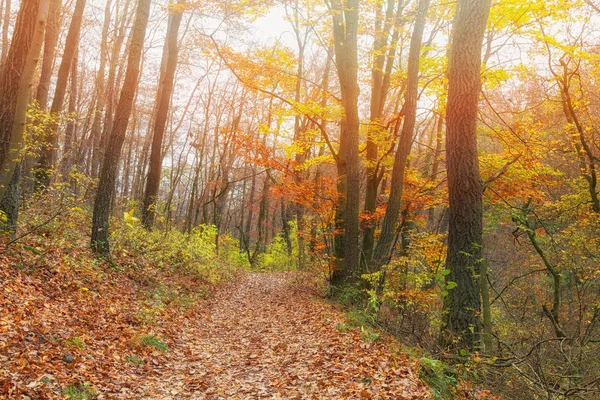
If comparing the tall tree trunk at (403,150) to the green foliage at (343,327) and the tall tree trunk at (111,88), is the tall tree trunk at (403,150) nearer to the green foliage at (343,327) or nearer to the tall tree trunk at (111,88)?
the green foliage at (343,327)

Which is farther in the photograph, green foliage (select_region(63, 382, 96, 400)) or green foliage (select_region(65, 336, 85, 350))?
green foliage (select_region(65, 336, 85, 350))

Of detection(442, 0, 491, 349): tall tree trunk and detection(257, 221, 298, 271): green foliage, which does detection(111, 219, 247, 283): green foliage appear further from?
detection(442, 0, 491, 349): tall tree trunk

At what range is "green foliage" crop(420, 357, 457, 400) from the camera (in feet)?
17.5

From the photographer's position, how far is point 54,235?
9.41m

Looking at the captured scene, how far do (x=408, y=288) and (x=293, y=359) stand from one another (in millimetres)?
3474

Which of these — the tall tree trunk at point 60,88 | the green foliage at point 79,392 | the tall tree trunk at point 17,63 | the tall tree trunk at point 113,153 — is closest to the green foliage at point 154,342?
the green foliage at point 79,392

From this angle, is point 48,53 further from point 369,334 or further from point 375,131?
point 369,334

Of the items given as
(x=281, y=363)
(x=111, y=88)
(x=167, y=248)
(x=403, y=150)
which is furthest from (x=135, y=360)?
(x=111, y=88)

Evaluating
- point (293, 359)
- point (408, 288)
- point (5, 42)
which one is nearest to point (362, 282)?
point (408, 288)

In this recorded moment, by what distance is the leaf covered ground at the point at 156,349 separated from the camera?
198 inches

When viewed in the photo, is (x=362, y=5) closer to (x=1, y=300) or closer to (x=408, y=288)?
(x=408, y=288)

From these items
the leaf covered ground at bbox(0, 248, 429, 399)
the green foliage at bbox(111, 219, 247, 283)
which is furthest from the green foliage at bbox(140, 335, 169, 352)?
the green foliage at bbox(111, 219, 247, 283)

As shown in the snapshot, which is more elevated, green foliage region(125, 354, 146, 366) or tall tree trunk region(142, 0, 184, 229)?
tall tree trunk region(142, 0, 184, 229)

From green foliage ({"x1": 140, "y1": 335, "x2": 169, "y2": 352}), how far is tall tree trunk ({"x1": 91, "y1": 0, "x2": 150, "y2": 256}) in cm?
366
